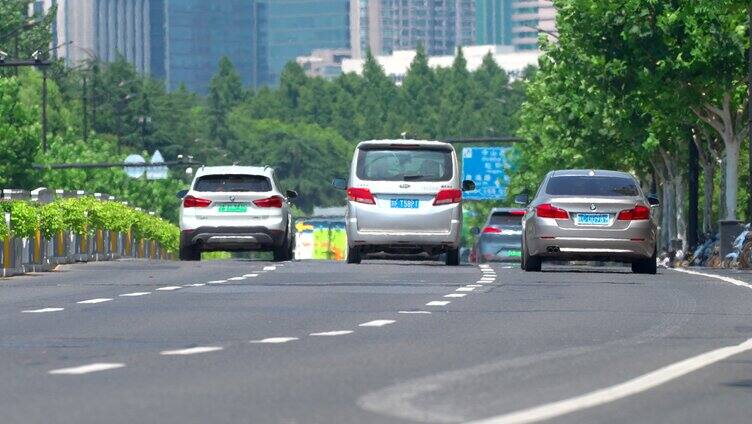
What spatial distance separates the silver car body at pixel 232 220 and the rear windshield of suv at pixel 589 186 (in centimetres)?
768

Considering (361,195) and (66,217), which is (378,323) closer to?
(361,195)

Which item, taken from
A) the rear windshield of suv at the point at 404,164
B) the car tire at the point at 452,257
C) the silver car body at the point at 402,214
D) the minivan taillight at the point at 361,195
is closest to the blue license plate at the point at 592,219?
the silver car body at the point at 402,214

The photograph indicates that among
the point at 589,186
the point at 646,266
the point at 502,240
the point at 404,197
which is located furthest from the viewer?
the point at 502,240

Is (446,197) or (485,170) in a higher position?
(485,170)

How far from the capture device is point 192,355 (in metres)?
Answer: 15.4

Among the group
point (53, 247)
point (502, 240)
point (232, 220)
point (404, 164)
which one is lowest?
point (502, 240)

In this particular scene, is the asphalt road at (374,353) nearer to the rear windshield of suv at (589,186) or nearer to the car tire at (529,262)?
the rear windshield of suv at (589,186)

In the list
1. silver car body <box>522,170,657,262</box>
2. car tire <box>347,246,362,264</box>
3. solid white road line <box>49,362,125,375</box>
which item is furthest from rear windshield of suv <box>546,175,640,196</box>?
solid white road line <box>49,362,125,375</box>

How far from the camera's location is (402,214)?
123 feet

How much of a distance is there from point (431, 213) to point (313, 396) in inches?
997

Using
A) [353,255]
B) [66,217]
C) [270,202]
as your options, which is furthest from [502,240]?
[353,255]

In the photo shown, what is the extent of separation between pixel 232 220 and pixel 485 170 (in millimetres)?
70717

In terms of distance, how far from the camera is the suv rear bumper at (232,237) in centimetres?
4091

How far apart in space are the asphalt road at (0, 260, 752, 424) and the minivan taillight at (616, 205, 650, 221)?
549 centimetres
